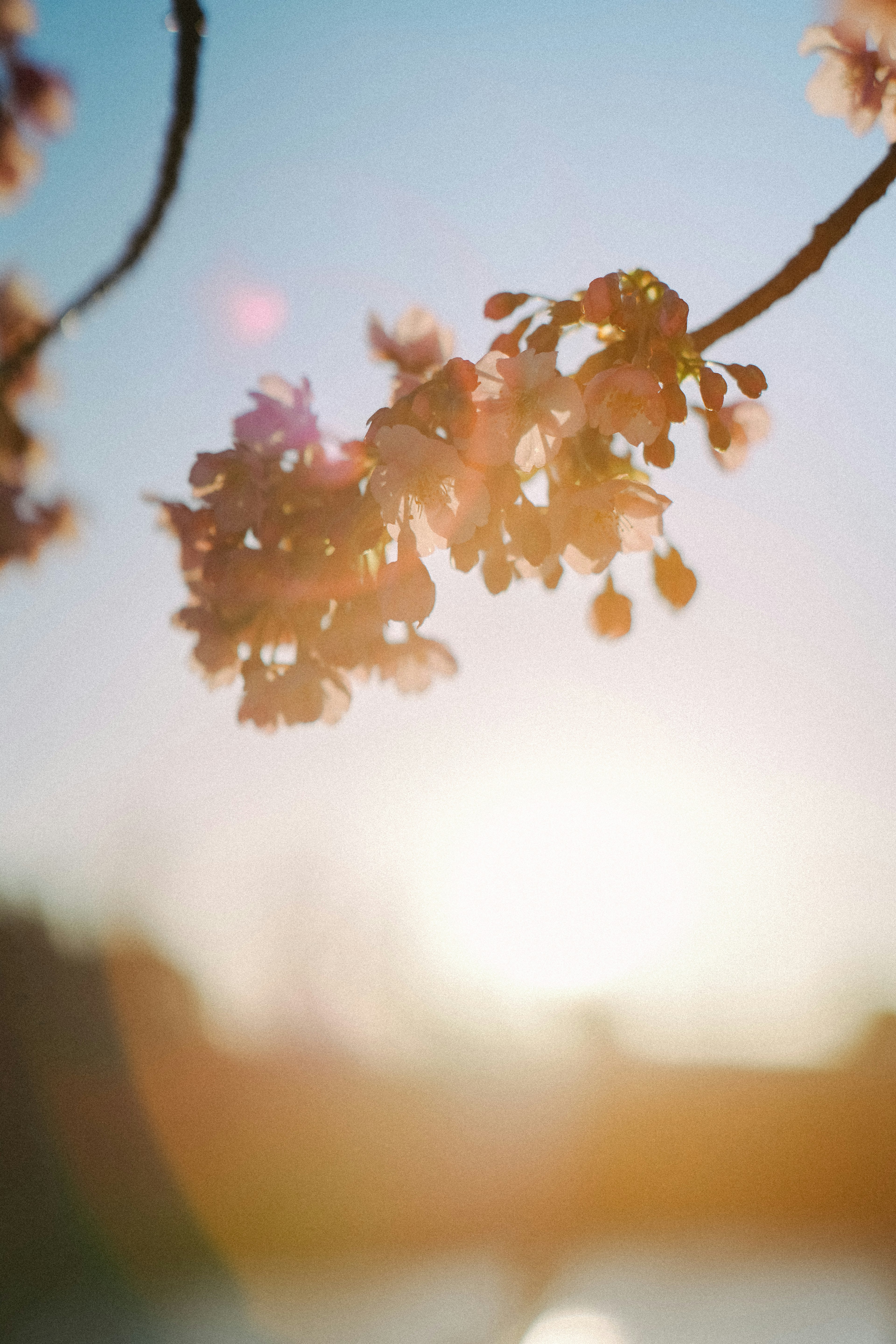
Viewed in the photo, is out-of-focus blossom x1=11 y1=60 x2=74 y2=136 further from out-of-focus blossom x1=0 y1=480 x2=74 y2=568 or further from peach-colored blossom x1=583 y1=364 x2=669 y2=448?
peach-colored blossom x1=583 y1=364 x2=669 y2=448

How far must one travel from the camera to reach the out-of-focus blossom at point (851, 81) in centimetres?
174

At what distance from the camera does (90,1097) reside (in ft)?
70.2

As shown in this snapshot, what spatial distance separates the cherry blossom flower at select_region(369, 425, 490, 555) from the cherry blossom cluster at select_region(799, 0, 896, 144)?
129 cm

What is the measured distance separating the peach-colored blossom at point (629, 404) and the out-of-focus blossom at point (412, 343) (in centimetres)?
84

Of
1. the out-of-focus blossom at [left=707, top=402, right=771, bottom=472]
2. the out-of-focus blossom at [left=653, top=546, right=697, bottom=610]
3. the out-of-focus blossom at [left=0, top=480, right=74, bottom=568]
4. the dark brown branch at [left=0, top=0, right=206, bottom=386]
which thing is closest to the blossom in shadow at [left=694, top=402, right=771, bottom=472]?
the out-of-focus blossom at [left=707, top=402, right=771, bottom=472]

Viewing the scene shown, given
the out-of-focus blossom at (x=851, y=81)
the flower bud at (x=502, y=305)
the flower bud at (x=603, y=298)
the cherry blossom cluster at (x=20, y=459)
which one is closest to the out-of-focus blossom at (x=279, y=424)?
the flower bud at (x=502, y=305)

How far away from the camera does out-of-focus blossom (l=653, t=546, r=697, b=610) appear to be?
1485 millimetres

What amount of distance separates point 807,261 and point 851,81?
0.81m

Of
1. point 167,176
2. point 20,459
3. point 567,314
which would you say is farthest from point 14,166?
point 567,314

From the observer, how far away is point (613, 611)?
1.58 meters

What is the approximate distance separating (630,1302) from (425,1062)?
15.9 metres

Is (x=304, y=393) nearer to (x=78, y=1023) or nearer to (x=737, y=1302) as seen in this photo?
(x=737, y=1302)

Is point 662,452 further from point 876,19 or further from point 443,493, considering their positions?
point 876,19

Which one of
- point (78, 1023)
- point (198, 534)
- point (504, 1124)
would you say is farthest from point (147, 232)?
point (504, 1124)
